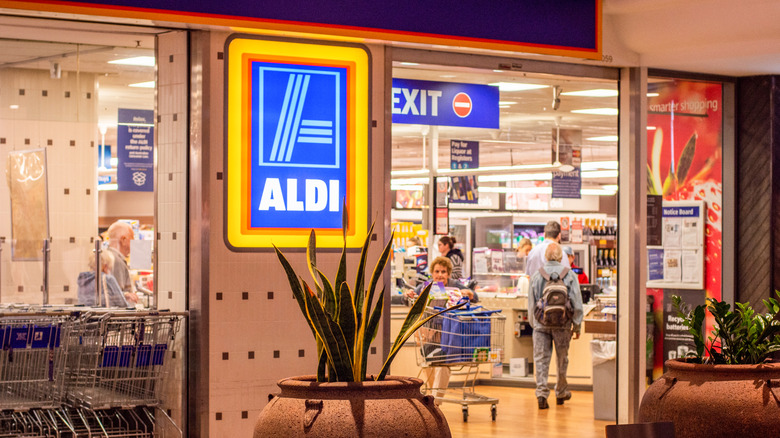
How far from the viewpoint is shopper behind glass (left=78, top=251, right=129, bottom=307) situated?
7777 mm

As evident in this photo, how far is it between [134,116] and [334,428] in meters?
6.28

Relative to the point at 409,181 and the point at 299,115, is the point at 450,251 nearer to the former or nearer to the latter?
the point at 299,115

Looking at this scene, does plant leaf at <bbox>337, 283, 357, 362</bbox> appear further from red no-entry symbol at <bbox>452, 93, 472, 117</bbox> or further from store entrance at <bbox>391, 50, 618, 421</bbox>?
red no-entry symbol at <bbox>452, 93, 472, 117</bbox>

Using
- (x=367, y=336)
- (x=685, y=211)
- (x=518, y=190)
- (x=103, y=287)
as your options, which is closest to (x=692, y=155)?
(x=685, y=211)

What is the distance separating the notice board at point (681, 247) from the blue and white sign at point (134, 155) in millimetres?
4906

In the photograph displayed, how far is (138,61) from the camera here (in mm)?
7324

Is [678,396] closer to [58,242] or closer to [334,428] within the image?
[334,428]

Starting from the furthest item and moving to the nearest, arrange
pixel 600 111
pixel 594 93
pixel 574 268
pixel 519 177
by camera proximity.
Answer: pixel 519 177, pixel 574 268, pixel 600 111, pixel 594 93

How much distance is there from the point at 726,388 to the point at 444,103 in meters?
5.59

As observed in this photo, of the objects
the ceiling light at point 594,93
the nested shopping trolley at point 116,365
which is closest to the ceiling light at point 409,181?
the ceiling light at point 594,93

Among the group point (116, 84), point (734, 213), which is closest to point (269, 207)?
point (116, 84)

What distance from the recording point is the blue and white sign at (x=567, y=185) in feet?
54.0

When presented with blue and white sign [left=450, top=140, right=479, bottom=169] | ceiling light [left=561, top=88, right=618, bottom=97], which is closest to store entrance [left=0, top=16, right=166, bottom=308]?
ceiling light [left=561, top=88, right=618, bottom=97]

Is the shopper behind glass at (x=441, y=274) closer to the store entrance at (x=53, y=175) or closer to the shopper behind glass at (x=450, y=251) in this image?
the shopper behind glass at (x=450, y=251)
